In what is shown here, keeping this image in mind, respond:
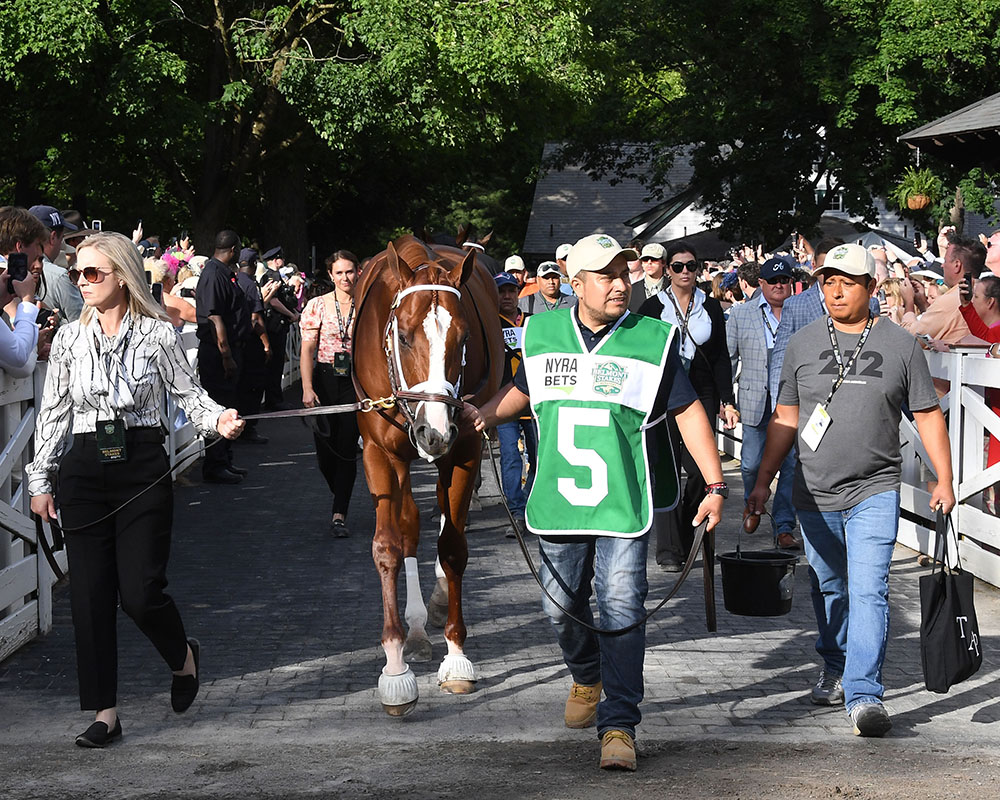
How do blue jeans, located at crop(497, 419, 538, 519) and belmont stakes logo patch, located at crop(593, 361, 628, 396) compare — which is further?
blue jeans, located at crop(497, 419, 538, 519)

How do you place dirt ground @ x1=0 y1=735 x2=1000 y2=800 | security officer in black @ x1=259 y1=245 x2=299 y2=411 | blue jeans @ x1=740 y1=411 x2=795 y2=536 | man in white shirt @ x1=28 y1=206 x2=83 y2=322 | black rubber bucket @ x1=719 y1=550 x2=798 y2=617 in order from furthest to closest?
security officer in black @ x1=259 y1=245 x2=299 y2=411 → blue jeans @ x1=740 y1=411 x2=795 y2=536 → man in white shirt @ x1=28 y1=206 x2=83 y2=322 → black rubber bucket @ x1=719 y1=550 x2=798 y2=617 → dirt ground @ x1=0 y1=735 x2=1000 y2=800

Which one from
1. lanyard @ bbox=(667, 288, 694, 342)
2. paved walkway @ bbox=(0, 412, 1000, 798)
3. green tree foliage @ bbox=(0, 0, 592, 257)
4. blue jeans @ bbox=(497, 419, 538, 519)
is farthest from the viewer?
green tree foliage @ bbox=(0, 0, 592, 257)

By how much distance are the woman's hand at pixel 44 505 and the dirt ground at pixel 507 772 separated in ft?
3.06

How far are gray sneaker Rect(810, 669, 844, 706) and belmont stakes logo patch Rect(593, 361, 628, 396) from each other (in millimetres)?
1847

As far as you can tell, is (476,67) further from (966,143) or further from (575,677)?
(575,677)

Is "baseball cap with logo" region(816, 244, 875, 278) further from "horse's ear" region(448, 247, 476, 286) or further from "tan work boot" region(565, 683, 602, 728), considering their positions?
"tan work boot" region(565, 683, 602, 728)

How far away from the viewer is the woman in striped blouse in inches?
239

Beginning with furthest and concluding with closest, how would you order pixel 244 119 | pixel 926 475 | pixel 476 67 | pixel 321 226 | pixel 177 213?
1. pixel 321 226
2. pixel 177 213
3. pixel 244 119
4. pixel 476 67
5. pixel 926 475

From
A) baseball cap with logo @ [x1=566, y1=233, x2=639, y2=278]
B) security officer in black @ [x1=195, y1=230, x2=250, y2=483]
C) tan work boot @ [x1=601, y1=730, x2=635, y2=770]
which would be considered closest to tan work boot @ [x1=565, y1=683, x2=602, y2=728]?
tan work boot @ [x1=601, y1=730, x2=635, y2=770]

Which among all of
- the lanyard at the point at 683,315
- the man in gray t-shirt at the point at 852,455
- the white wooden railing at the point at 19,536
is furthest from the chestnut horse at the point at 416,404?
the lanyard at the point at 683,315

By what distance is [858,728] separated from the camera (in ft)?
20.4

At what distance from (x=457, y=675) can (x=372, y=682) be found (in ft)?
1.39

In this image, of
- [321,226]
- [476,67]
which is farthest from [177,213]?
[476,67]

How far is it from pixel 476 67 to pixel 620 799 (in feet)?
95.8
